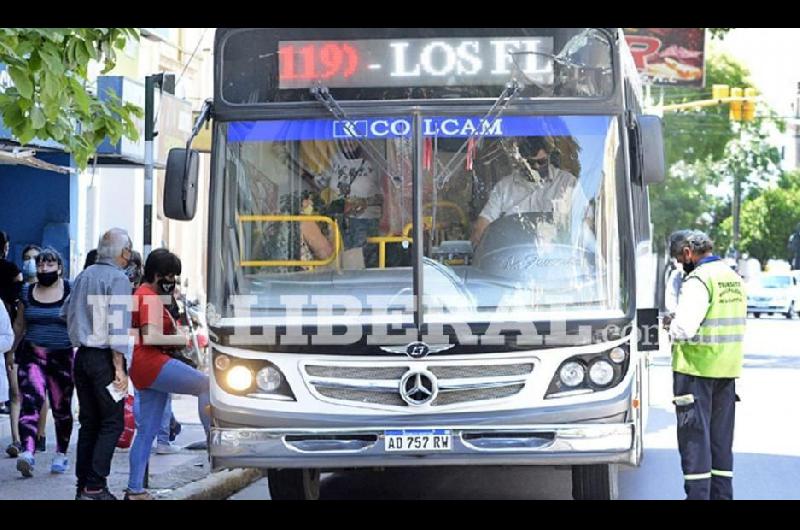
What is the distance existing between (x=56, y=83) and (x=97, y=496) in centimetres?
274

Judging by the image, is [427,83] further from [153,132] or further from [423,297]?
[153,132]

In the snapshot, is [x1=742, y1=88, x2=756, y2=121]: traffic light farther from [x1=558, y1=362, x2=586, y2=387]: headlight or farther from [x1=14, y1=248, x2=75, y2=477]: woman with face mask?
[x1=558, y1=362, x2=586, y2=387]: headlight

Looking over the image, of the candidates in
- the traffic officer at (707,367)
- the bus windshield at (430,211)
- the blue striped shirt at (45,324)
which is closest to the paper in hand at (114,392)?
the bus windshield at (430,211)

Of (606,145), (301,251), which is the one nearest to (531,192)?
(606,145)

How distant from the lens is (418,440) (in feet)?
29.8

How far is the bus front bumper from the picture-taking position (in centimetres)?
911

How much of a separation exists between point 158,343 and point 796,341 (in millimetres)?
28755

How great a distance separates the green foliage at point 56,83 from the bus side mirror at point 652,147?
3442 mm

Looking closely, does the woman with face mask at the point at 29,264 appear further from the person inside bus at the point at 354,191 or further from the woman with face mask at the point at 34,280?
the person inside bus at the point at 354,191

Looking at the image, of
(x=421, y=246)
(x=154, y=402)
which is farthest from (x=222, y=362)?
(x=154, y=402)

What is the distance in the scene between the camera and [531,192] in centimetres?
948

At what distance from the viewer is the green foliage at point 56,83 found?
9.76m

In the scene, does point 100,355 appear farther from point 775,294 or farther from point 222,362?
point 775,294

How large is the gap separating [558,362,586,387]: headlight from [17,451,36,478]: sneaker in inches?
183
